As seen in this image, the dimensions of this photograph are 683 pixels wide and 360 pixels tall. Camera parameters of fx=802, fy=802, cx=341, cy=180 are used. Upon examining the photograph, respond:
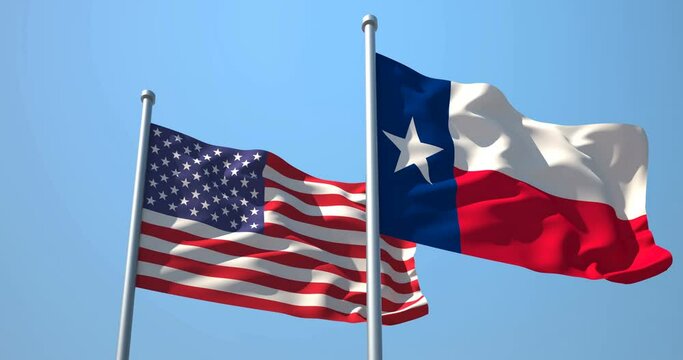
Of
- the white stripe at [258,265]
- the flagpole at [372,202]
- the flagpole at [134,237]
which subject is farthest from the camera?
the white stripe at [258,265]

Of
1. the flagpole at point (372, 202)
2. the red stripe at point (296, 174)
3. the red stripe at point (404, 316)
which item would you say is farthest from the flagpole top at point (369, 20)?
the red stripe at point (404, 316)

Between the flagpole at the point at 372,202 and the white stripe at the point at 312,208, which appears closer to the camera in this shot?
the flagpole at the point at 372,202

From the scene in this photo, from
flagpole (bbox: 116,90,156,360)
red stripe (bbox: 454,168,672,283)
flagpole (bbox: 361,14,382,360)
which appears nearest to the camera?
flagpole (bbox: 361,14,382,360)

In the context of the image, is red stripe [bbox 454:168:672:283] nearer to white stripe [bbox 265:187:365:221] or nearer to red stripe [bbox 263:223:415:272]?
red stripe [bbox 263:223:415:272]

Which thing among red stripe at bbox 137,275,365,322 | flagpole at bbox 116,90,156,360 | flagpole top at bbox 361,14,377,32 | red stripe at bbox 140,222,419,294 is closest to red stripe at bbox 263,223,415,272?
red stripe at bbox 140,222,419,294

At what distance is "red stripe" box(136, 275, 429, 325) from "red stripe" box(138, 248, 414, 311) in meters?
0.21

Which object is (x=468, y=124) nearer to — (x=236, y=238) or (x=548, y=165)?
(x=548, y=165)

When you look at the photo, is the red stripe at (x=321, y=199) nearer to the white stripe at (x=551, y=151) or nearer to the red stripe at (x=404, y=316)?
the red stripe at (x=404, y=316)

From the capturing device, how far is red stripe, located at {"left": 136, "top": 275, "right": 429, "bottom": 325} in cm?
984

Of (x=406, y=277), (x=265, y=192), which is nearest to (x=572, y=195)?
(x=406, y=277)

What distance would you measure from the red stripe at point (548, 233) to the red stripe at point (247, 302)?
2162 mm

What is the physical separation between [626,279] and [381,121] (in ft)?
12.0

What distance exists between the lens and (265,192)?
11.3 metres

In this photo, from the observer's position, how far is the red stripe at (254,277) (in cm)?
1002
